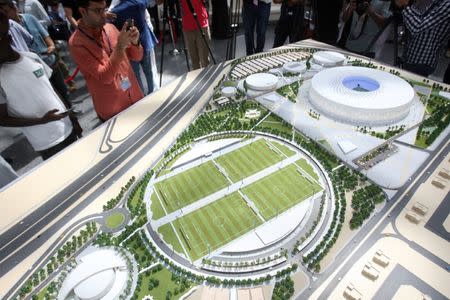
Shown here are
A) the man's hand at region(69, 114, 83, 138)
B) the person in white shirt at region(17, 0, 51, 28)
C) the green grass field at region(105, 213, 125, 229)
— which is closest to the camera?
the green grass field at region(105, 213, 125, 229)

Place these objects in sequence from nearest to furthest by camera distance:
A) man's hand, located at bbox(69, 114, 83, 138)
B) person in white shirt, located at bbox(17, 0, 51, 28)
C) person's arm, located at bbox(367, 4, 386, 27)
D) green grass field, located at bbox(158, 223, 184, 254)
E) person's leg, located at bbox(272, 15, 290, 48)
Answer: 1. green grass field, located at bbox(158, 223, 184, 254)
2. man's hand, located at bbox(69, 114, 83, 138)
3. person's arm, located at bbox(367, 4, 386, 27)
4. person in white shirt, located at bbox(17, 0, 51, 28)
5. person's leg, located at bbox(272, 15, 290, 48)

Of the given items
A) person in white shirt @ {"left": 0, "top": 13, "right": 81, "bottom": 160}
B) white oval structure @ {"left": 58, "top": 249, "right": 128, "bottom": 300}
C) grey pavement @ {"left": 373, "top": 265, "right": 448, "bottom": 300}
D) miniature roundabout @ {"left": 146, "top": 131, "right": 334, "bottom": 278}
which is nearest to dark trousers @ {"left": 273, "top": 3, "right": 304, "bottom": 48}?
miniature roundabout @ {"left": 146, "top": 131, "right": 334, "bottom": 278}

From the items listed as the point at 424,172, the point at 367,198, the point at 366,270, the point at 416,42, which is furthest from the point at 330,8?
the point at 366,270

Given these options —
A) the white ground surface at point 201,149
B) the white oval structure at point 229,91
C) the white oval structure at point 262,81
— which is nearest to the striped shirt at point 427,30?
the white oval structure at point 262,81

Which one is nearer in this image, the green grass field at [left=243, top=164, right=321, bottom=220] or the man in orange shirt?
the green grass field at [left=243, top=164, right=321, bottom=220]

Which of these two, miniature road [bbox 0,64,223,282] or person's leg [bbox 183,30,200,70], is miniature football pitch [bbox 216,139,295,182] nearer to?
miniature road [bbox 0,64,223,282]

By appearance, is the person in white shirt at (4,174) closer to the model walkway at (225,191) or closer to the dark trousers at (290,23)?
the model walkway at (225,191)

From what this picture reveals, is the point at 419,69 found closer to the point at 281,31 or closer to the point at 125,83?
the point at 281,31

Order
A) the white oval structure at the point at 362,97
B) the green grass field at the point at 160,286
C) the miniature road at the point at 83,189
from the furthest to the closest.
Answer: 1. the white oval structure at the point at 362,97
2. the miniature road at the point at 83,189
3. the green grass field at the point at 160,286
